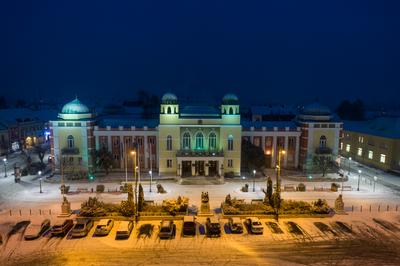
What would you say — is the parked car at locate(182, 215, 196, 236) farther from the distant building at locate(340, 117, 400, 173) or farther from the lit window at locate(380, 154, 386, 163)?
the lit window at locate(380, 154, 386, 163)

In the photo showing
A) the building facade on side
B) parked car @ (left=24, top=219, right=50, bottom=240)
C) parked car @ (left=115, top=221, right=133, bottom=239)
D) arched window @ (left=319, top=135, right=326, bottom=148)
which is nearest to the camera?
parked car @ (left=24, top=219, right=50, bottom=240)

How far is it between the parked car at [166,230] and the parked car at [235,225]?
6.12 metres

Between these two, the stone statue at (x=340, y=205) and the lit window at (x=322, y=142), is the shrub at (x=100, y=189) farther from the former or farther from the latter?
the lit window at (x=322, y=142)

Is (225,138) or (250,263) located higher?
(225,138)

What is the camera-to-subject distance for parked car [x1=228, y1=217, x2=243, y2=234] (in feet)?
112

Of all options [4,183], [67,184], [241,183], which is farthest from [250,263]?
[4,183]

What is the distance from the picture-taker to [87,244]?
104 feet

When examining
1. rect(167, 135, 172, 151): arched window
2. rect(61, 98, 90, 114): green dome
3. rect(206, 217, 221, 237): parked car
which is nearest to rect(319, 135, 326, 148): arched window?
rect(167, 135, 172, 151): arched window

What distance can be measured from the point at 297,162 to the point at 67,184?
4190 centimetres

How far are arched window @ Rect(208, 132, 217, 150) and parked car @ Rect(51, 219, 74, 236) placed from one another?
94.8ft

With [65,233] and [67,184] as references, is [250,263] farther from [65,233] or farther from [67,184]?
[67,184]

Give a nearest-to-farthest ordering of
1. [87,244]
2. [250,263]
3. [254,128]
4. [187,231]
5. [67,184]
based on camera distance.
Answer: [250,263]
[87,244]
[187,231]
[67,184]
[254,128]

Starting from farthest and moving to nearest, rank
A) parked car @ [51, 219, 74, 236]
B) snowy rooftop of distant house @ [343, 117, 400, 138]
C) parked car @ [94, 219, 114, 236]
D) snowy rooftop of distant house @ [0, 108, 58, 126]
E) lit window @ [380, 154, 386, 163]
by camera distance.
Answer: snowy rooftop of distant house @ [0, 108, 58, 126], lit window @ [380, 154, 386, 163], snowy rooftop of distant house @ [343, 117, 400, 138], parked car @ [94, 219, 114, 236], parked car @ [51, 219, 74, 236]

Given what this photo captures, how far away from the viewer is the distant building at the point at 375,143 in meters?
61.3
